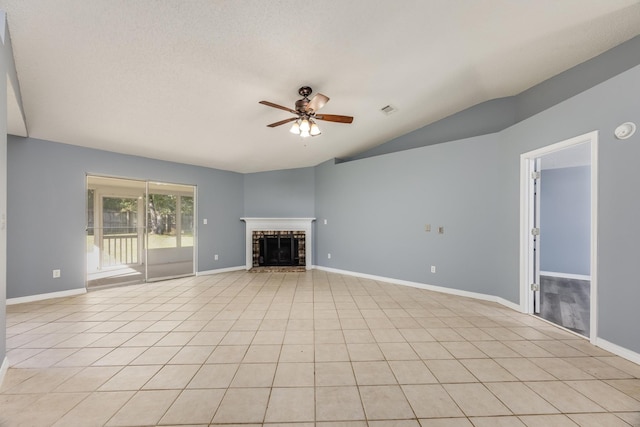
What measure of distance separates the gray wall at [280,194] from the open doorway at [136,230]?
1.36 m

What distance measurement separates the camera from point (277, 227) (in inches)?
245

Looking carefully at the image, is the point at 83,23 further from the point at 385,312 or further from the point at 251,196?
the point at 251,196

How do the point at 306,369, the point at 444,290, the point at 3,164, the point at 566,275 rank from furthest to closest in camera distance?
the point at 566,275, the point at 444,290, the point at 306,369, the point at 3,164


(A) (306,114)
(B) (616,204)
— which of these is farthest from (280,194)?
(B) (616,204)

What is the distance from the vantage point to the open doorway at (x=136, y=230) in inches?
207

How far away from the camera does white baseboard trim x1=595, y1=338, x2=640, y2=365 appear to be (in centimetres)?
A: 213

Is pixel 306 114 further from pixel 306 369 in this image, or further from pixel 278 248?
pixel 278 248

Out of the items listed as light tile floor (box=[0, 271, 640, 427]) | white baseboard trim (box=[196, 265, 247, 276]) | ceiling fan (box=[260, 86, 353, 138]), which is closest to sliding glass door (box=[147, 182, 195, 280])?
white baseboard trim (box=[196, 265, 247, 276])

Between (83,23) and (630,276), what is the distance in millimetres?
4933

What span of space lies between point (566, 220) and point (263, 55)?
6699mm

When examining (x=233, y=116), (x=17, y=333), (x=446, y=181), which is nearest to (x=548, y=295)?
(x=446, y=181)

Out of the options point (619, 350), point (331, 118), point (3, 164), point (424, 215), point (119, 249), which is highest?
point (331, 118)

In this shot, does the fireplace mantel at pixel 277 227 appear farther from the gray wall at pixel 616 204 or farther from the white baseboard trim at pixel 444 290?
the gray wall at pixel 616 204

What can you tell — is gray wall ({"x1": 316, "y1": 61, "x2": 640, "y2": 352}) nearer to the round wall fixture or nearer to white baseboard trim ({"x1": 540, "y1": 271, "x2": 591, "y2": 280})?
the round wall fixture
